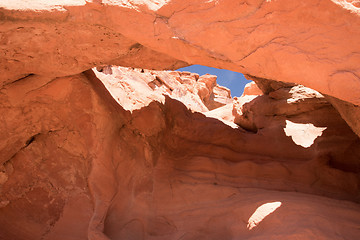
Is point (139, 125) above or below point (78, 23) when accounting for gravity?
below

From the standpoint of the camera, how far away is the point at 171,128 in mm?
4180

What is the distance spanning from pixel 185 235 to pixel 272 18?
8.35 ft

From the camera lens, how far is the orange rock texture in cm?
215

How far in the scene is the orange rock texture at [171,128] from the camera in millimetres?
2146

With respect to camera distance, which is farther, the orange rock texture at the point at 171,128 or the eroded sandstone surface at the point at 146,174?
the eroded sandstone surface at the point at 146,174

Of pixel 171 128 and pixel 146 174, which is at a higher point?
pixel 171 128

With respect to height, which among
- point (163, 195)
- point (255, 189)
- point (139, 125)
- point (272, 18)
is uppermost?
point (272, 18)

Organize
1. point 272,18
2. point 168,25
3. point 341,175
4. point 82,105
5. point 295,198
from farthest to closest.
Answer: point 341,175, point 82,105, point 295,198, point 168,25, point 272,18

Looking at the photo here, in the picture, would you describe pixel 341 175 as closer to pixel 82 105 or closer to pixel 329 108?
pixel 329 108

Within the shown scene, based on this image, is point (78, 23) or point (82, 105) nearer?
point (78, 23)

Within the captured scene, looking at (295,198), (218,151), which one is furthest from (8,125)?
(295,198)

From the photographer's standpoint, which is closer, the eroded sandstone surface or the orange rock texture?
the orange rock texture

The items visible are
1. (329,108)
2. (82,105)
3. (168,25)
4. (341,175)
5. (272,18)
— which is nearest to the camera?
(272,18)

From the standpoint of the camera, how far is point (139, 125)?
3.81 m
